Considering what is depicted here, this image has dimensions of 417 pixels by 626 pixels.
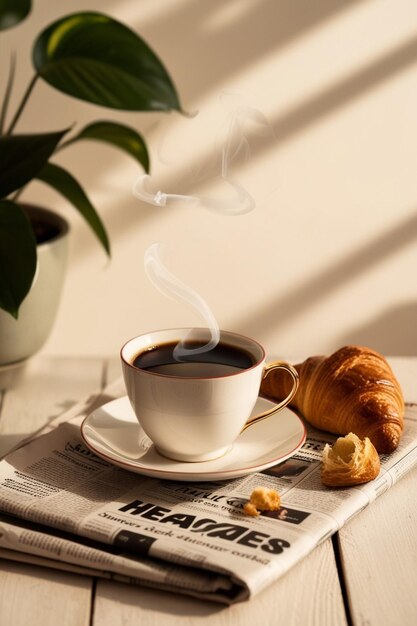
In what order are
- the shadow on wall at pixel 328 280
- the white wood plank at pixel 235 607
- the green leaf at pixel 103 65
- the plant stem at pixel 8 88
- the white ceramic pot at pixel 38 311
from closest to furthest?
the white wood plank at pixel 235 607 < the green leaf at pixel 103 65 < the white ceramic pot at pixel 38 311 < the plant stem at pixel 8 88 < the shadow on wall at pixel 328 280

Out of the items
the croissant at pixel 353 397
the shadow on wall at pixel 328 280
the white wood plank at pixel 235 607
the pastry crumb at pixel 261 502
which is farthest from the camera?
the shadow on wall at pixel 328 280

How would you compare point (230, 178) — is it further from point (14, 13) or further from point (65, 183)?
point (14, 13)

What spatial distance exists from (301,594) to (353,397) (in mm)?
281

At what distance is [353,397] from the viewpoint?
987 mm

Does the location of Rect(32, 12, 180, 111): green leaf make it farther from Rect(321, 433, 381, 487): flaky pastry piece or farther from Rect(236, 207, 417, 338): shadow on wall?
Rect(236, 207, 417, 338): shadow on wall

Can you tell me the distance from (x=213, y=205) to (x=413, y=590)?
2.68ft

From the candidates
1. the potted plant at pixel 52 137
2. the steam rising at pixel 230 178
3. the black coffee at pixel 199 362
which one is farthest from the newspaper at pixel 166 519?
the steam rising at pixel 230 178

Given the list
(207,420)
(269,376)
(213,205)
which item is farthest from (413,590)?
(213,205)

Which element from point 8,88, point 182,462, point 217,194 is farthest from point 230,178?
point 182,462

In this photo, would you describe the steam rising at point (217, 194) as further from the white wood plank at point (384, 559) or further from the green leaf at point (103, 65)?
the white wood plank at point (384, 559)

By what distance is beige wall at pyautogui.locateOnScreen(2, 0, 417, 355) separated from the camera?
1435 millimetres

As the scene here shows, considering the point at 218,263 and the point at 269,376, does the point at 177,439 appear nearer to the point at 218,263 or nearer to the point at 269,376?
the point at 269,376

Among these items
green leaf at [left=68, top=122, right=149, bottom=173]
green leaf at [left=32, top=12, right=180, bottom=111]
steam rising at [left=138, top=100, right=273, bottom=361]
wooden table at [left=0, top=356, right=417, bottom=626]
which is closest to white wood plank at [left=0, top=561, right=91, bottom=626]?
wooden table at [left=0, top=356, right=417, bottom=626]

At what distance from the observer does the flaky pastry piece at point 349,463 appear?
887 mm
